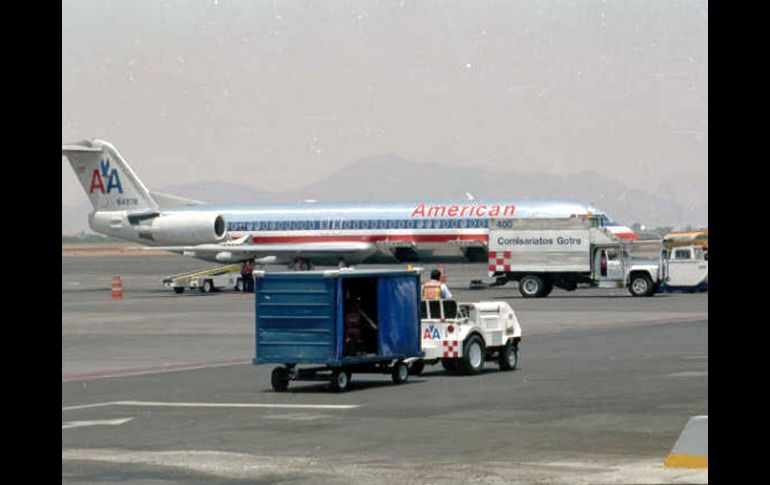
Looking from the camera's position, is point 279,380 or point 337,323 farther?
point 279,380

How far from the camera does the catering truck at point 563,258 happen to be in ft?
189

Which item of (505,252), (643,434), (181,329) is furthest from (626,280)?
(643,434)

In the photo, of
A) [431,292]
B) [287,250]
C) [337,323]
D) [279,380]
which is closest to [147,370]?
[279,380]

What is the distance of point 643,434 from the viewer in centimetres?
1659

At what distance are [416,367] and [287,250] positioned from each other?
4886 centimetres

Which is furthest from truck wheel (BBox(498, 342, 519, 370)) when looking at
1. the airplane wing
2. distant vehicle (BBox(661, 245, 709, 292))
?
the airplane wing

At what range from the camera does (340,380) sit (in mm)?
23141

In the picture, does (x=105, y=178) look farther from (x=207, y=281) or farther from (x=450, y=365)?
(x=450, y=365)

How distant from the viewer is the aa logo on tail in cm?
7906

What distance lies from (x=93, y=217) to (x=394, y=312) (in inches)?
2285

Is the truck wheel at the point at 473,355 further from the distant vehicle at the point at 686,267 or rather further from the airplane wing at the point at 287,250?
the airplane wing at the point at 287,250

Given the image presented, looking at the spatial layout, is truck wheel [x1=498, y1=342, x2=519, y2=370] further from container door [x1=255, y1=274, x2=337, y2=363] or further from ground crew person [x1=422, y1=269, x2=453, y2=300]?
container door [x1=255, y1=274, x2=337, y2=363]

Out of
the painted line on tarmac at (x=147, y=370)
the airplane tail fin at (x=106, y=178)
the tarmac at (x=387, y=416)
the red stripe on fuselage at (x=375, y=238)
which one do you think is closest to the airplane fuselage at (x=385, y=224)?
the red stripe on fuselage at (x=375, y=238)
